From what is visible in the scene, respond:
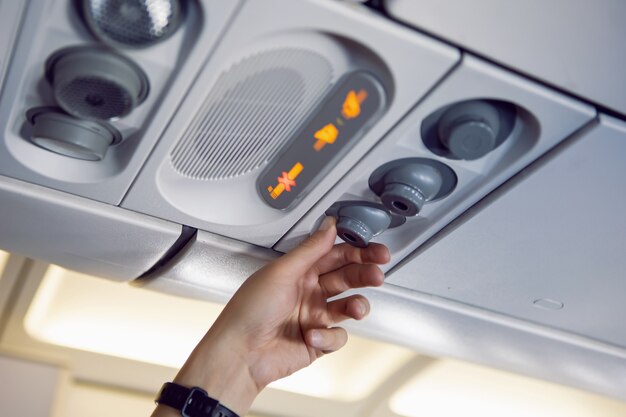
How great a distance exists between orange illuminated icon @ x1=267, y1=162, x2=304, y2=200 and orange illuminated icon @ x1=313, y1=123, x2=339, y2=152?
7cm

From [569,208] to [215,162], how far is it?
2.12 feet

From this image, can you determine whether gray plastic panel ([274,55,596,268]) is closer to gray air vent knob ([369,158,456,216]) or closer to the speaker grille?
gray air vent knob ([369,158,456,216])

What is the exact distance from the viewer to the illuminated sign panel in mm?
1059

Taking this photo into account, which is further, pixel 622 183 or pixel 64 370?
pixel 64 370

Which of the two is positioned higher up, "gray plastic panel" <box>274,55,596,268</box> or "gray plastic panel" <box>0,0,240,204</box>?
"gray plastic panel" <box>274,55,596,268</box>

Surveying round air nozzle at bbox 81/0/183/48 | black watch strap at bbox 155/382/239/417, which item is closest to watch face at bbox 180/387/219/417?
black watch strap at bbox 155/382/239/417

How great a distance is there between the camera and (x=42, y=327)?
2.45m

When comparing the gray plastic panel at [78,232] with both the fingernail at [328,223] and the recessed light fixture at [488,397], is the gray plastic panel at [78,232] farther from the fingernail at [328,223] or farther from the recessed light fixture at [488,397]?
the recessed light fixture at [488,397]

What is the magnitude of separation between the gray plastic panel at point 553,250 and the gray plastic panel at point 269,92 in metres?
0.30

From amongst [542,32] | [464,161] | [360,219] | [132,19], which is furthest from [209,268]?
[542,32]

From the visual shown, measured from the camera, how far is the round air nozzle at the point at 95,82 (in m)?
0.99

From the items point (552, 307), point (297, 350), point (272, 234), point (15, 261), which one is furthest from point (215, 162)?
point (15, 261)

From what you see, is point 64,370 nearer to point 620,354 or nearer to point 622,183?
point 620,354

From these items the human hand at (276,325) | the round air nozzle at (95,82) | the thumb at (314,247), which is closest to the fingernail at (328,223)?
the thumb at (314,247)
